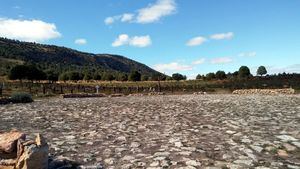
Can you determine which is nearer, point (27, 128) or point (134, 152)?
point (134, 152)

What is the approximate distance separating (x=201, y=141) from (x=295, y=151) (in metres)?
2.16

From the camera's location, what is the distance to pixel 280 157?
739 cm

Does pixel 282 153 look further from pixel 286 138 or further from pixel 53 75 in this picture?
pixel 53 75

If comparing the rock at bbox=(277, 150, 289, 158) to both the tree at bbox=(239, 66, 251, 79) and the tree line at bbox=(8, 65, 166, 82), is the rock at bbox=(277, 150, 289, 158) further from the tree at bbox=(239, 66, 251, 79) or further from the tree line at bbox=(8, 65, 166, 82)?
the tree at bbox=(239, 66, 251, 79)

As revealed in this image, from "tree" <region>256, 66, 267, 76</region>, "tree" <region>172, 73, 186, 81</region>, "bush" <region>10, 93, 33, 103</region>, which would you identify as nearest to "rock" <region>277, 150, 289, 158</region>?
"bush" <region>10, 93, 33, 103</region>

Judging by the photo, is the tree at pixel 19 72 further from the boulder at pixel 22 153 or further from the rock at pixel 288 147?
the rock at pixel 288 147

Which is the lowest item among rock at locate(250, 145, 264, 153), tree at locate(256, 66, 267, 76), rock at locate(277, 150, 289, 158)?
rock at locate(277, 150, 289, 158)

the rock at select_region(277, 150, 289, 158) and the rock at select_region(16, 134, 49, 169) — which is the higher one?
the rock at select_region(16, 134, 49, 169)

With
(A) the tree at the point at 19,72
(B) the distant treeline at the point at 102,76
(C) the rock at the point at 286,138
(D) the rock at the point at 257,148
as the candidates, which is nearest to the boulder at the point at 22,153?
(D) the rock at the point at 257,148

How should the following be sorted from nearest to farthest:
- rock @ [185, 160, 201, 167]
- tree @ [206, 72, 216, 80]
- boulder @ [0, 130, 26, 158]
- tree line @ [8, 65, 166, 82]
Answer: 1. boulder @ [0, 130, 26, 158]
2. rock @ [185, 160, 201, 167]
3. tree line @ [8, 65, 166, 82]
4. tree @ [206, 72, 216, 80]

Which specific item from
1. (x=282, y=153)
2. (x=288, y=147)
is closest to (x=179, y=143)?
(x=282, y=153)

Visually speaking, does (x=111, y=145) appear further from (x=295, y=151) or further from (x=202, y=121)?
(x=202, y=121)

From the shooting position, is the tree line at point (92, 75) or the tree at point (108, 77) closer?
the tree line at point (92, 75)

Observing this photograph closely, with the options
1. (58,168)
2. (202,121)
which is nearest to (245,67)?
(202,121)
